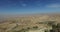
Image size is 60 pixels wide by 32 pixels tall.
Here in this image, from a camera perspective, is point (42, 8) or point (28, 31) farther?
point (42, 8)

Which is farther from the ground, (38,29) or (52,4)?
(52,4)

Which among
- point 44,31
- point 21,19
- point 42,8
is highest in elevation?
point 42,8

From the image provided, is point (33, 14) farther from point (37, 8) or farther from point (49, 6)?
point (49, 6)

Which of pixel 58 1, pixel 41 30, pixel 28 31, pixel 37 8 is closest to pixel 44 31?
pixel 41 30

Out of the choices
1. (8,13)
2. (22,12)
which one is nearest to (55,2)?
(22,12)

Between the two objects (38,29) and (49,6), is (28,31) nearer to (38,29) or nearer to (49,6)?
(38,29)

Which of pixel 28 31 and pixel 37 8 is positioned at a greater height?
pixel 37 8

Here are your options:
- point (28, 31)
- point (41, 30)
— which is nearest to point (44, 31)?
point (41, 30)
